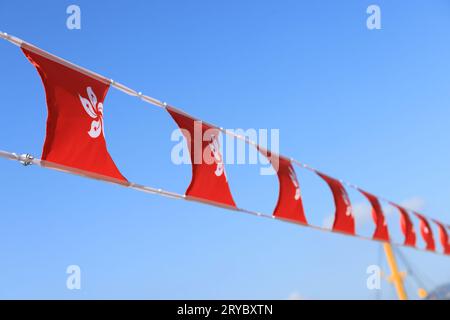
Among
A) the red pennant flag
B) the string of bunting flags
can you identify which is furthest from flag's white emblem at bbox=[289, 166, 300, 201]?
the red pennant flag

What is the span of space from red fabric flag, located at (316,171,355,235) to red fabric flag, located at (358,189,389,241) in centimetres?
217

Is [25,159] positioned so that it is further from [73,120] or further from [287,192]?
[287,192]

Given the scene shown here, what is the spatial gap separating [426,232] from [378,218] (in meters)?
6.05

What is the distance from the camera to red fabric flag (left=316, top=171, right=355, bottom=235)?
1249 centimetres

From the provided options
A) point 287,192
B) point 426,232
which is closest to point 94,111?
point 287,192

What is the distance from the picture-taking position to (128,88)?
7.11 m

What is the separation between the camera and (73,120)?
5855 millimetres

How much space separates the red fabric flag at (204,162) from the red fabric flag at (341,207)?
4981 millimetres

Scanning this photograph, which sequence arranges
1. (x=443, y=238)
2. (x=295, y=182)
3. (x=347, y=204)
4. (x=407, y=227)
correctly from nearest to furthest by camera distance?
(x=295, y=182) < (x=347, y=204) < (x=407, y=227) < (x=443, y=238)

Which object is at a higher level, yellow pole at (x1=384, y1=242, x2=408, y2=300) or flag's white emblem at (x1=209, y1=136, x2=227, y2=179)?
flag's white emblem at (x1=209, y1=136, x2=227, y2=179)

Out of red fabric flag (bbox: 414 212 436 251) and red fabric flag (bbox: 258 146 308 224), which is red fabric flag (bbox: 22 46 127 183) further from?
red fabric flag (bbox: 414 212 436 251)

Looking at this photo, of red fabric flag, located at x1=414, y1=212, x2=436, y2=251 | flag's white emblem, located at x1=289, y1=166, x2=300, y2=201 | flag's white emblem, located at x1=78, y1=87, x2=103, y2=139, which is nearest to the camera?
flag's white emblem, located at x1=78, y1=87, x2=103, y2=139
